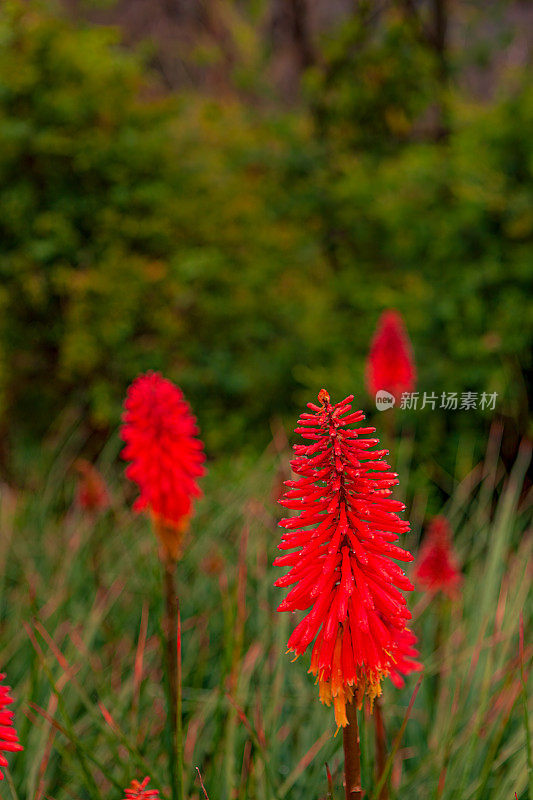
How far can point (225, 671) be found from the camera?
1.74 metres

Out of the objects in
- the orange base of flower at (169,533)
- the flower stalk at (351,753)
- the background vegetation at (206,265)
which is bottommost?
the flower stalk at (351,753)

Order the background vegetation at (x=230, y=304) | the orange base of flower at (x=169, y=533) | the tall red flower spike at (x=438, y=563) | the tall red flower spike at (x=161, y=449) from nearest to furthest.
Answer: the tall red flower spike at (x=161, y=449)
the orange base of flower at (x=169, y=533)
the tall red flower spike at (x=438, y=563)
the background vegetation at (x=230, y=304)

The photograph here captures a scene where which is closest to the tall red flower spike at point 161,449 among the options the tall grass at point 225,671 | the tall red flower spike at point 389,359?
the tall grass at point 225,671

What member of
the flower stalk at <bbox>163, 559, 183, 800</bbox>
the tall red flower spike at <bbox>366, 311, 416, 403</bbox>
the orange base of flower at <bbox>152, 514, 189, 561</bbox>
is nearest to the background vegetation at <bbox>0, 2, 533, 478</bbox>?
the tall red flower spike at <bbox>366, 311, 416, 403</bbox>

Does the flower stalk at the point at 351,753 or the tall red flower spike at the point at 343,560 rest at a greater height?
the tall red flower spike at the point at 343,560

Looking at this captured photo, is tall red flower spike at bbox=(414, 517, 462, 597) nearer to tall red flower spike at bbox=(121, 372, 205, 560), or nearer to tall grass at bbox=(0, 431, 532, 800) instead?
tall grass at bbox=(0, 431, 532, 800)

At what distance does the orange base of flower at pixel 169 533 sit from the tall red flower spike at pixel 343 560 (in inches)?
38.3

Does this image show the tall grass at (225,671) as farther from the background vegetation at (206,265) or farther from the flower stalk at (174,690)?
the background vegetation at (206,265)

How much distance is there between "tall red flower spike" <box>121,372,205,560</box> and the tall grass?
0.68 feet

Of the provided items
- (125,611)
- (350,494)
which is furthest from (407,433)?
(350,494)

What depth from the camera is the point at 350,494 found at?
110 cm

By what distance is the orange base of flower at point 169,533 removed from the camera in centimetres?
203

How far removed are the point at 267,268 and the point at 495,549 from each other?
367 centimetres

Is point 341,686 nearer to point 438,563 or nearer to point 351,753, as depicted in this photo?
point 351,753
